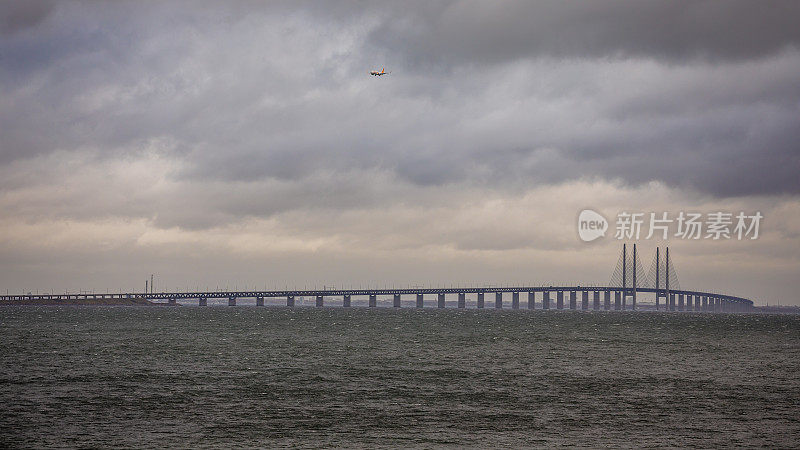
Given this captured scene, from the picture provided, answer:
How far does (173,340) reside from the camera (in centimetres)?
11338

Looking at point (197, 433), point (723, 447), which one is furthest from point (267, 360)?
point (723, 447)

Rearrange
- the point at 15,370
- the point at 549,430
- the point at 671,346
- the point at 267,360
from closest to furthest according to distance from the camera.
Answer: the point at 549,430 → the point at 15,370 → the point at 267,360 → the point at 671,346

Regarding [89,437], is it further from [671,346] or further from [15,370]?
[671,346]

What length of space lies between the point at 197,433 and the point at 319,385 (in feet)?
67.0

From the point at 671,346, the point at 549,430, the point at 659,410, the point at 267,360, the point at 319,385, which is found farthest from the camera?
the point at 671,346

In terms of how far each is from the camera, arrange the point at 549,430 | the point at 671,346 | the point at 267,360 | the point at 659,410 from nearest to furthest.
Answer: the point at 549,430
the point at 659,410
the point at 267,360
the point at 671,346

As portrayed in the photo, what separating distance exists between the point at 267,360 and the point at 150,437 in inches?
1665

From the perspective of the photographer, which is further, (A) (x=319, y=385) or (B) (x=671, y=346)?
(B) (x=671, y=346)

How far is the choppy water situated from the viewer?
41.3 m

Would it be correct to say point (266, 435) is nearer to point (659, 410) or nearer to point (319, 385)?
point (319, 385)

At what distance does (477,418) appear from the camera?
46750 mm

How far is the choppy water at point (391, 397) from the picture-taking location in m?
41.3

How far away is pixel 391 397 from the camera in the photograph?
5509 centimetres

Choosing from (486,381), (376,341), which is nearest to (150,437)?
(486,381)
